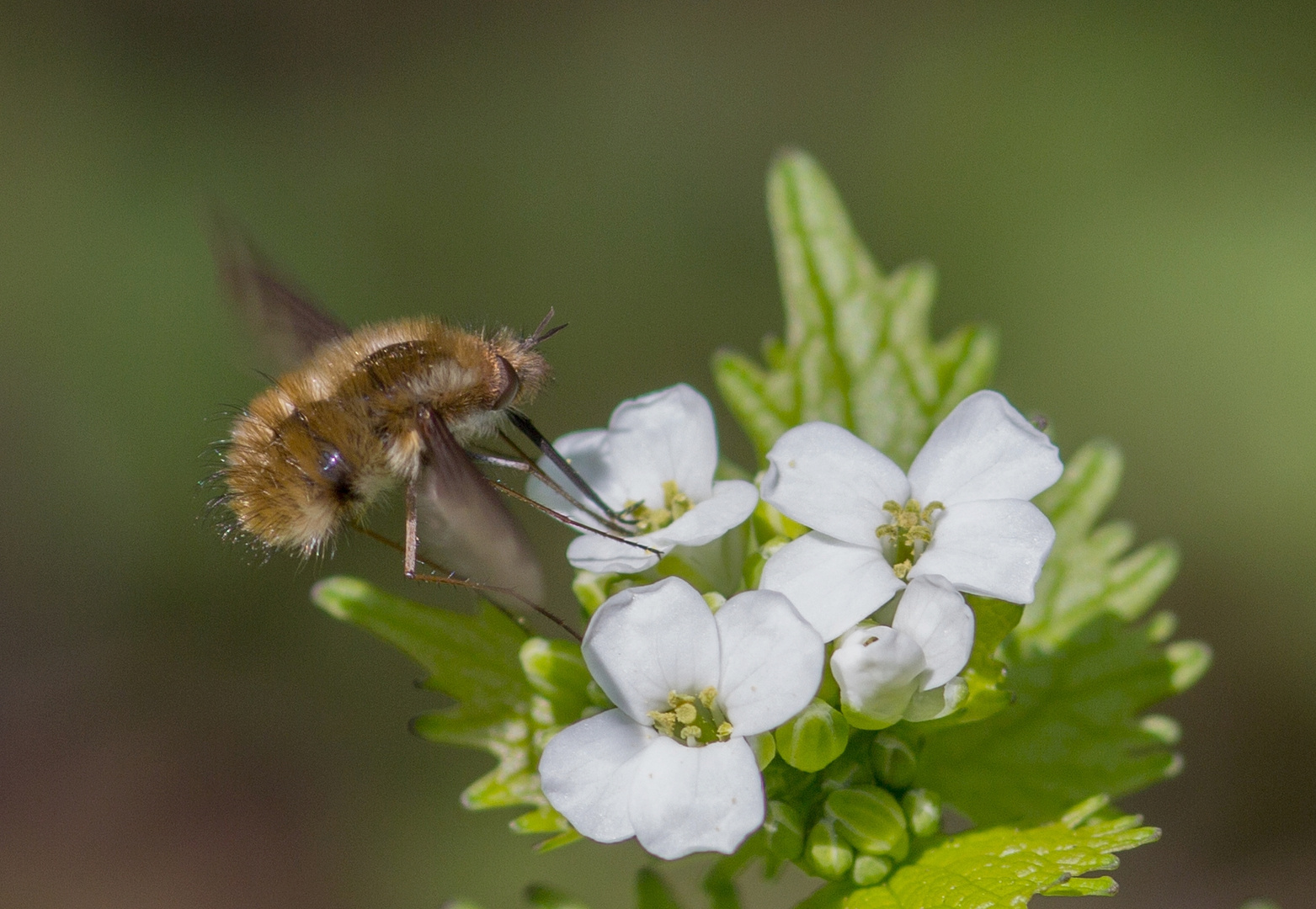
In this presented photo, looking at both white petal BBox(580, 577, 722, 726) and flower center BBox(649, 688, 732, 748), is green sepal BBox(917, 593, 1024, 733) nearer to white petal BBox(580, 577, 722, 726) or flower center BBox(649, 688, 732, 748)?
flower center BBox(649, 688, 732, 748)

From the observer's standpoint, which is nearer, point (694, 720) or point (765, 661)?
point (765, 661)

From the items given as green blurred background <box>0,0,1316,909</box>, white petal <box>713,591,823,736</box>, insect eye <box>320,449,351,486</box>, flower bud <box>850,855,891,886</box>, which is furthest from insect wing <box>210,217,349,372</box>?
green blurred background <box>0,0,1316,909</box>

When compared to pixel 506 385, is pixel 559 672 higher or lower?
lower

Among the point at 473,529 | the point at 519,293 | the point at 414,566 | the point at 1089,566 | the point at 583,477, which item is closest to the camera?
the point at 473,529

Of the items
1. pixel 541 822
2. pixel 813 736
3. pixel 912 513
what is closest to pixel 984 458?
pixel 912 513

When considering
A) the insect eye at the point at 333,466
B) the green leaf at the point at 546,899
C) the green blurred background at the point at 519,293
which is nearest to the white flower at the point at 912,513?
the insect eye at the point at 333,466

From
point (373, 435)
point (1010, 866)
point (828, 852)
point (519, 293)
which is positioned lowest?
point (1010, 866)

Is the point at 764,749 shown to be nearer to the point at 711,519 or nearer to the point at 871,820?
the point at 871,820

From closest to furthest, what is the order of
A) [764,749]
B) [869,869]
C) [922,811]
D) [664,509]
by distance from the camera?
[764,749] → [869,869] → [922,811] → [664,509]
